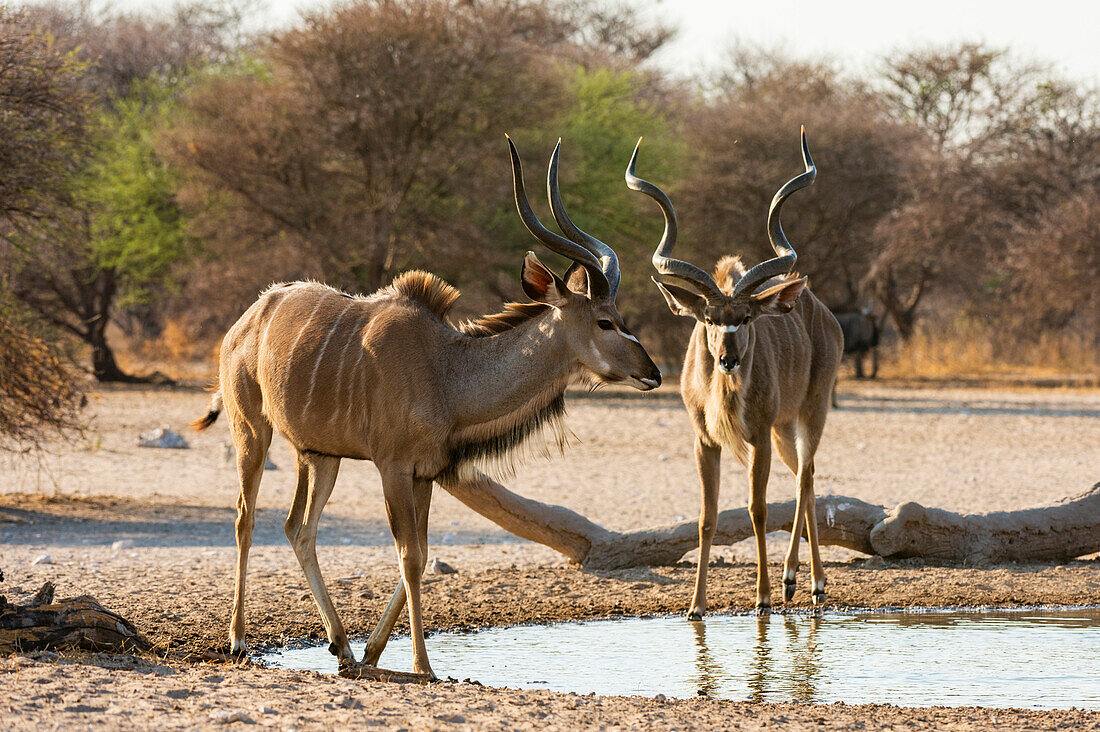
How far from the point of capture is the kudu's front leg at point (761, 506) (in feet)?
21.4

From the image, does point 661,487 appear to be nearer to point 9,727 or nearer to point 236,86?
point 9,727

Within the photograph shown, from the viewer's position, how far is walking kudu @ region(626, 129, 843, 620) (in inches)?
251

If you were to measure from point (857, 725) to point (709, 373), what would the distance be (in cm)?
278

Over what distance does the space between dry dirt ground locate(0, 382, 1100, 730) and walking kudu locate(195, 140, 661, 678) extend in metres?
0.69

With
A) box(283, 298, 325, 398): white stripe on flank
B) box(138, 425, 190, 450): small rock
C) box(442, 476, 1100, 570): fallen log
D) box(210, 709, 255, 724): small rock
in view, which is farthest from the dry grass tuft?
box(210, 709, 255, 724): small rock

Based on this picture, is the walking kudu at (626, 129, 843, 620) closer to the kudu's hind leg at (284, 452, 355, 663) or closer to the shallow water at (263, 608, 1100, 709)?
the shallow water at (263, 608, 1100, 709)

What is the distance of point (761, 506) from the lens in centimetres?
666

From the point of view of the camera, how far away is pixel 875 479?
38.5 feet

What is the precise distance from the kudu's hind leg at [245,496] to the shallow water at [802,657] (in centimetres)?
18

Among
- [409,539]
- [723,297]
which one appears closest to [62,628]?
[409,539]

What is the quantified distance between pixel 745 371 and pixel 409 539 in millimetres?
2307

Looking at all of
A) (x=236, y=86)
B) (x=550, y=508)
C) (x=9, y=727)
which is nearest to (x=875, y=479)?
(x=550, y=508)

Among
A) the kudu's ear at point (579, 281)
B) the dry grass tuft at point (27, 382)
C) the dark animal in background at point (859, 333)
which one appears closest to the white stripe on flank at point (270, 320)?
the kudu's ear at point (579, 281)

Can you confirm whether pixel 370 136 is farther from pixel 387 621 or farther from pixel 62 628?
pixel 62 628
